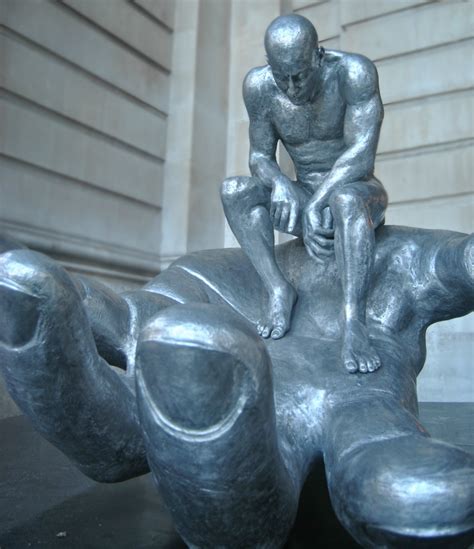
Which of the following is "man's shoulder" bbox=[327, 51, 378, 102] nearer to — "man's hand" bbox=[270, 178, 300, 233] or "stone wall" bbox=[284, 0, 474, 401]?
"man's hand" bbox=[270, 178, 300, 233]

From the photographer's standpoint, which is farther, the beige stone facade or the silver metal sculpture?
the beige stone facade

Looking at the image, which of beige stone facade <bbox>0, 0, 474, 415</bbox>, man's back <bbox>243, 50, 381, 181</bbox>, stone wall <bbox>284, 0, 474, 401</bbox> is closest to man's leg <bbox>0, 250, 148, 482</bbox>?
man's back <bbox>243, 50, 381, 181</bbox>

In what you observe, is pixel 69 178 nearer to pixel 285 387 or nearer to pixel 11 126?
pixel 11 126

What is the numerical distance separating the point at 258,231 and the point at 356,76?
0.64m

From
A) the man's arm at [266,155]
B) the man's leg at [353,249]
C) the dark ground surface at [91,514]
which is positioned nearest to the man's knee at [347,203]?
the man's leg at [353,249]

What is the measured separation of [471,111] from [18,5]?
446 cm

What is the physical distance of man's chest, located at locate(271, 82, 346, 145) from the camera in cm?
221

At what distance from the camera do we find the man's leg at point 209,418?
44.3 inches

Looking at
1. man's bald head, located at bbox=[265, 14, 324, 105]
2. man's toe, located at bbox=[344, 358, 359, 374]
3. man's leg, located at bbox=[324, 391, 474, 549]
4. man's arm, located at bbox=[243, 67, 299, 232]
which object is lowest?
man's leg, located at bbox=[324, 391, 474, 549]

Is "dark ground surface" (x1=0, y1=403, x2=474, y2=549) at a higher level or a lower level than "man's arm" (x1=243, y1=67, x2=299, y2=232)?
lower

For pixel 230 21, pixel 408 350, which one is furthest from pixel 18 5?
pixel 408 350

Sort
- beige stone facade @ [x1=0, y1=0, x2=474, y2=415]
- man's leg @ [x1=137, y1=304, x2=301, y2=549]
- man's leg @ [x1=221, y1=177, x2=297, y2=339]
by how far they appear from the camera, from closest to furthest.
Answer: man's leg @ [x1=137, y1=304, x2=301, y2=549]
man's leg @ [x1=221, y1=177, x2=297, y2=339]
beige stone facade @ [x1=0, y1=0, x2=474, y2=415]

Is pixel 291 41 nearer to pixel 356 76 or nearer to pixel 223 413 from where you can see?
pixel 356 76

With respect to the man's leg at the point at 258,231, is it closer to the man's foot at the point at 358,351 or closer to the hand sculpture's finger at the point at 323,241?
the hand sculpture's finger at the point at 323,241
